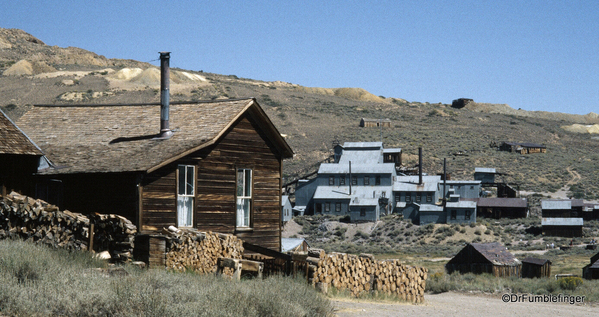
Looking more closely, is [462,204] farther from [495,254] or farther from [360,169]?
[495,254]

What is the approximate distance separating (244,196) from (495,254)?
849 inches

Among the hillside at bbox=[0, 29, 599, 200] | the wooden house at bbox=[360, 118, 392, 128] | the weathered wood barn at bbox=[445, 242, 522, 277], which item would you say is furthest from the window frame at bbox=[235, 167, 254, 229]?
the wooden house at bbox=[360, 118, 392, 128]

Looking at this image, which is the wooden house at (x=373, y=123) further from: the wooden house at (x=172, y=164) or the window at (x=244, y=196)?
the window at (x=244, y=196)

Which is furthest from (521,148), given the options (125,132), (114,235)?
(114,235)

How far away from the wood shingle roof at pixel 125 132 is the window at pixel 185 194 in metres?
0.71

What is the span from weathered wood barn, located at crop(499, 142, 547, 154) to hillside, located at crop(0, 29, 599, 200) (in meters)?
1.55

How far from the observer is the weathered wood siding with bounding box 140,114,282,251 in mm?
16750

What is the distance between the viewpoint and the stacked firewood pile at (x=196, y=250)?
48.7ft

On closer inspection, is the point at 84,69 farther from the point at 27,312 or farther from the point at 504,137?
the point at 27,312

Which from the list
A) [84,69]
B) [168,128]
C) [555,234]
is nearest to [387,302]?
[168,128]

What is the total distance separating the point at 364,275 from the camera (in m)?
17.6

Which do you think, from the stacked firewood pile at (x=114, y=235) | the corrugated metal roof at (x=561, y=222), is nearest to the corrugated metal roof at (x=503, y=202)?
the corrugated metal roof at (x=561, y=222)

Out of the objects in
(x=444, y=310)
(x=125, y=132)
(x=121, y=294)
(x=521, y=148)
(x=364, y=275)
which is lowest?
(x=444, y=310)

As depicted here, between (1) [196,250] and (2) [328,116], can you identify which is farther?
(2) [328,116]
